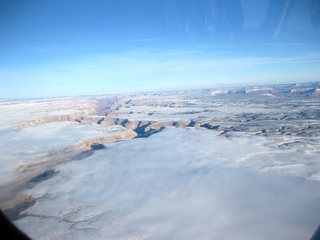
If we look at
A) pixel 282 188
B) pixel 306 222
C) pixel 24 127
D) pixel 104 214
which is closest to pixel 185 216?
pixel 104 214

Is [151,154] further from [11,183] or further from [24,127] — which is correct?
[24,127]

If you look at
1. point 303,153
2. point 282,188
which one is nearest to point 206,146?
point 303,153

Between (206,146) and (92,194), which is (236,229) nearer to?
(92,194)

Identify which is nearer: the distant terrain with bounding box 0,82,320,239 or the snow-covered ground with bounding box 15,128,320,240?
the snow-covered ground with bounding box 15,128,320,240

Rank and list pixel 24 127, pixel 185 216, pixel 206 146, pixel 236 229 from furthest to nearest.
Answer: pixel 24 127 → pixel 206 146 → pixel 185 216 → pixel 236 229

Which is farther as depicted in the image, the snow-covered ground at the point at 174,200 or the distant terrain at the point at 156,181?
the distant terrain at the point at 156,181

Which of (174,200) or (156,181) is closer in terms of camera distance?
(174,200)

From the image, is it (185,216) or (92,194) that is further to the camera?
(92,194)

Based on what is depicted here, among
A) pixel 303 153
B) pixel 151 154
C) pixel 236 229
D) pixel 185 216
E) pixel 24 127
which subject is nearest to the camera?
pixel 236 229

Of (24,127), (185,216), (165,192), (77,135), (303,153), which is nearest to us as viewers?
(185,216)
